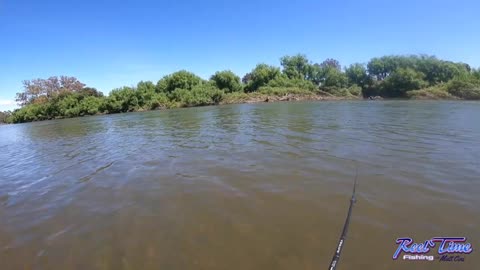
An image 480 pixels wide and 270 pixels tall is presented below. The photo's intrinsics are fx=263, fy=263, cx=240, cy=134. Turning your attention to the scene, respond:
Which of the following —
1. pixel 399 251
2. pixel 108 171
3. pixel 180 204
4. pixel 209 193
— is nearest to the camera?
pixel 399 251

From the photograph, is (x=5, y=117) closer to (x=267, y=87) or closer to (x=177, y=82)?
(x=177, y=82)

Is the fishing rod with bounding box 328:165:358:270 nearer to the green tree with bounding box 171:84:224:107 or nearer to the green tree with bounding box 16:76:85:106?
the green tree with bounding box 171:84:224:107

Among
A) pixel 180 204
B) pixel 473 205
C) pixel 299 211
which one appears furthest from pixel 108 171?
pixel 473 205

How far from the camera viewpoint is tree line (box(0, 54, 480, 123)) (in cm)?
5803

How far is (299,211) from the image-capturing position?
4125 millimetres

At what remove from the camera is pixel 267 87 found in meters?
66.4

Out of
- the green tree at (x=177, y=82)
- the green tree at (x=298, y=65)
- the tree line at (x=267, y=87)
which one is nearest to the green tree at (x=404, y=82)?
the tree line at (x=267, y=87)

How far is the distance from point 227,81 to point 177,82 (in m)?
13.2

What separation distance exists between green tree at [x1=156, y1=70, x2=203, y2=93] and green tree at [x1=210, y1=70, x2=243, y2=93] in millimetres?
5152

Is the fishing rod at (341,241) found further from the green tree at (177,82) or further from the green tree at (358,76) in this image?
Result: the green tree at (358,76)

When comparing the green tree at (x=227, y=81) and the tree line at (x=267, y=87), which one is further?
the green tree at (x=227, y=81)

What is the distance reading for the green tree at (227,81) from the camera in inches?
2790

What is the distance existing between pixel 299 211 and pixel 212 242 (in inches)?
58.0

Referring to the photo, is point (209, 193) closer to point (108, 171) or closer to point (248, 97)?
point (108, 171)
